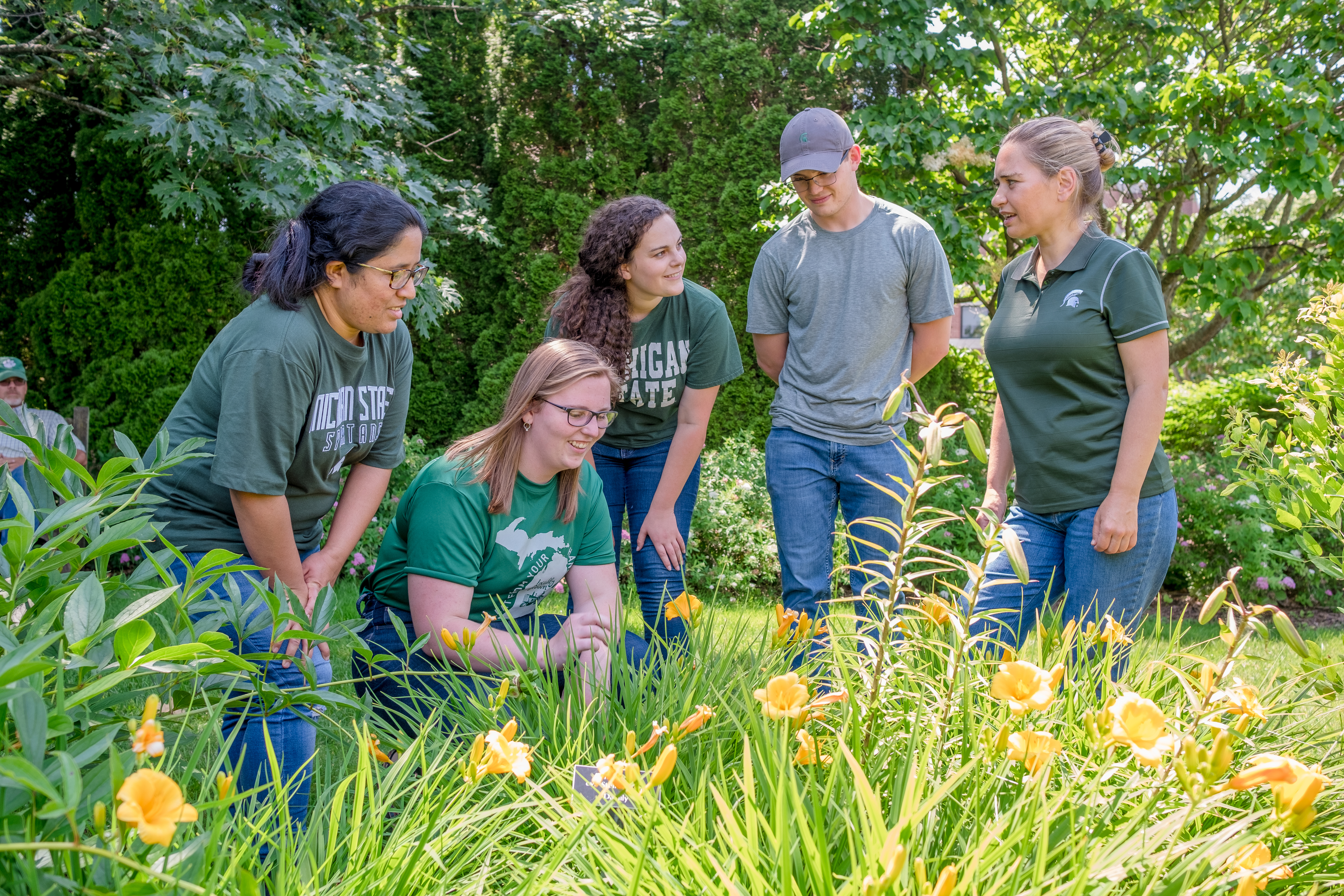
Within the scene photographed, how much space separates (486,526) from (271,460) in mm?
517

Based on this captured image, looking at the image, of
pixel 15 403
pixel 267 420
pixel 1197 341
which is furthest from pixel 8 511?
pixel 1197 341

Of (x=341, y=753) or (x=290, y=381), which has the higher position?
(x=290, y=381)

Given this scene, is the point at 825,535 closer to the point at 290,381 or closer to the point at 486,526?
the point at 486,526

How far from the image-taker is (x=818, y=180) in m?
3.02

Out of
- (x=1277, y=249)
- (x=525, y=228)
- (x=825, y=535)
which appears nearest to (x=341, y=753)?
(x=825, y=535)

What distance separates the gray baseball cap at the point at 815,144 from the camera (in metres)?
2.95

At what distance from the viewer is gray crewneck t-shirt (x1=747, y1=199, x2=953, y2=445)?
9.93 ft

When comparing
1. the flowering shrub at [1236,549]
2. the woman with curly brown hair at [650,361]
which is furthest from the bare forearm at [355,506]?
the flowering shrub at [1236,549]

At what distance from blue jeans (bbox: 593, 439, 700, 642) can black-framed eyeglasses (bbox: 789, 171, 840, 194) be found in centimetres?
94

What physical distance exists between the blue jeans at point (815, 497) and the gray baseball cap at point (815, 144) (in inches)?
32.4

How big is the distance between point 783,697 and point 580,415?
1.21 m

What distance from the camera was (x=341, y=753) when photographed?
6.13ft

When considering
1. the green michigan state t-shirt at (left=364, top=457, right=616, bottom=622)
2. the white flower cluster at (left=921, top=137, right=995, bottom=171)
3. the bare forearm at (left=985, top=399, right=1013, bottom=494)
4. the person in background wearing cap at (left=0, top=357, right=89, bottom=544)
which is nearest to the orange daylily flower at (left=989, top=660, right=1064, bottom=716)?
the green michigan state t-shirt at (left=364, top=457, right=616, bottom=622)

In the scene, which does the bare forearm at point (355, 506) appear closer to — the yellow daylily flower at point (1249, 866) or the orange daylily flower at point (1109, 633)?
the orange daylily flower at point (1109, 633)
